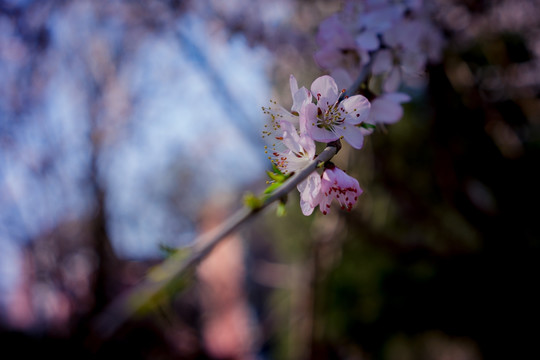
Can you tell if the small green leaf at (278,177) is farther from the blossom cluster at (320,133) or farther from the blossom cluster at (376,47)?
the blossom cluster at (376,47)

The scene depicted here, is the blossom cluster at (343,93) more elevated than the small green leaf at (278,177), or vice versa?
the blossom cluster at (343,93)

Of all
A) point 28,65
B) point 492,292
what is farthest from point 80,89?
point 492,292

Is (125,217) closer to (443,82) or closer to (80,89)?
(80,89)

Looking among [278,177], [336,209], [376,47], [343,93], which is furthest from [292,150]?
[336,209]

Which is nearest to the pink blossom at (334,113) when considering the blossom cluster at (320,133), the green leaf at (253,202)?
the blossom cluster at (320,133)

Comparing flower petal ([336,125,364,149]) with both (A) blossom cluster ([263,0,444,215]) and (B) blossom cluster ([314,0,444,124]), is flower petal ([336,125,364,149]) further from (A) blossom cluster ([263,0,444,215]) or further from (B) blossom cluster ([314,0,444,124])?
(B) blossom cluster ([314,0,444,124])

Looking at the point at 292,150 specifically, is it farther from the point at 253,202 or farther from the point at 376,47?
the point at 376,47

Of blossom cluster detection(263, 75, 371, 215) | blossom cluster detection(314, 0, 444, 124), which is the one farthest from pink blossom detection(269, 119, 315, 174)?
blossom cluster detection(314, 0, 444, 124)

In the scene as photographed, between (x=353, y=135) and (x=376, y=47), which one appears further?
(x=376, y=47)
